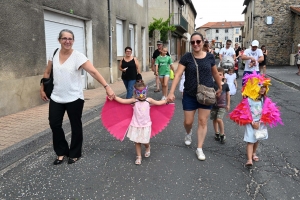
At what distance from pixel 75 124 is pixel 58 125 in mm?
227

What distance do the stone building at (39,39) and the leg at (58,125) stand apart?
0.74m

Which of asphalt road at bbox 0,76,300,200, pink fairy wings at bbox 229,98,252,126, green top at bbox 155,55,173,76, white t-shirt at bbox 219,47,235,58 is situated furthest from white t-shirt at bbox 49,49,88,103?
white t-shirt at bbox 219,47,235,58

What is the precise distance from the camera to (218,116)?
4957 mm

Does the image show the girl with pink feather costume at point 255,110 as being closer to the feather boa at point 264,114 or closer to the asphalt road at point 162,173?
the feather boa at point 264,114

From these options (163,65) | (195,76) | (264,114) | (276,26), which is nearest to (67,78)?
(195,76)

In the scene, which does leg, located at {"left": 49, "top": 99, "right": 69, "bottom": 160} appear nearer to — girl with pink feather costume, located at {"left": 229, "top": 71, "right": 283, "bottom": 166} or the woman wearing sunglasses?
the woman wearing sunglasses

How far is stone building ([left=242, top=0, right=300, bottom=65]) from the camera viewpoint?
87.5ft

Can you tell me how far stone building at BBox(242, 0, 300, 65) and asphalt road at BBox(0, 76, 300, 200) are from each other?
24.1 meters

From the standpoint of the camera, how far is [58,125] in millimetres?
4070

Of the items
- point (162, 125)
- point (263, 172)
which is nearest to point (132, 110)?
point (162, 125)

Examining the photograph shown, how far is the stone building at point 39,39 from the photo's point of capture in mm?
6641

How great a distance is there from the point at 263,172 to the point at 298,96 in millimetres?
7102

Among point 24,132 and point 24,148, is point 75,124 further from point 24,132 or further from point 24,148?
point 24,132

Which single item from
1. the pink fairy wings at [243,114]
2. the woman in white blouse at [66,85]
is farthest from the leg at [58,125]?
the pink fairy wings at [243,114]
